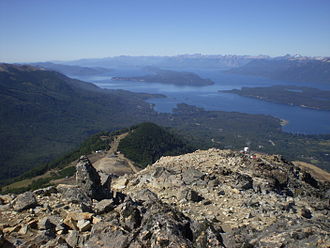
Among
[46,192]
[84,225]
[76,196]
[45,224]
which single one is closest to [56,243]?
[84,225]

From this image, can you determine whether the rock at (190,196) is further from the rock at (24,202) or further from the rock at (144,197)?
the rock at (24,202)

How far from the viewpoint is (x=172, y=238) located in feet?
26.3

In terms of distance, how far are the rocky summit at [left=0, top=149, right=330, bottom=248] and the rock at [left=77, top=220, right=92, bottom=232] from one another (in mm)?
31

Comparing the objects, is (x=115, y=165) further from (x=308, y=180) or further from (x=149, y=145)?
(x=308, y=180)

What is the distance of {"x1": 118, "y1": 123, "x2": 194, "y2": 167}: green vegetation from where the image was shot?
6750 cm

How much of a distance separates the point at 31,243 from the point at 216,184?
11176 millimetres

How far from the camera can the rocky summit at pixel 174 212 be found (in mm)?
8445

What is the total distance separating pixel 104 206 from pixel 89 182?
6.00 ft

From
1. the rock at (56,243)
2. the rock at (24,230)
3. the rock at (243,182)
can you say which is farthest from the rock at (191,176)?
the rock at (24,230)

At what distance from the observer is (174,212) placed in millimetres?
10883

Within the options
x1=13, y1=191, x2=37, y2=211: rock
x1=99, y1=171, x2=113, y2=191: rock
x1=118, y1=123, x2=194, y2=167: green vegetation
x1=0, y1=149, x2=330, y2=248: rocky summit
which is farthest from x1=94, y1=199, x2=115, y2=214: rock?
Answer: x1=118, y1=123, x2=194, y2=167: green vegetation

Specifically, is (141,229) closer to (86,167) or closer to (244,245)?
(244,245)

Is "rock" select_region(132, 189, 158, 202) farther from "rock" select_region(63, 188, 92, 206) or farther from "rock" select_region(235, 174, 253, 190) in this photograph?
"rock" select_region(235, 174, 253, 190)

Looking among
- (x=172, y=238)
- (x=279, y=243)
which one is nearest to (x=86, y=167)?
(x=172, y=238)
